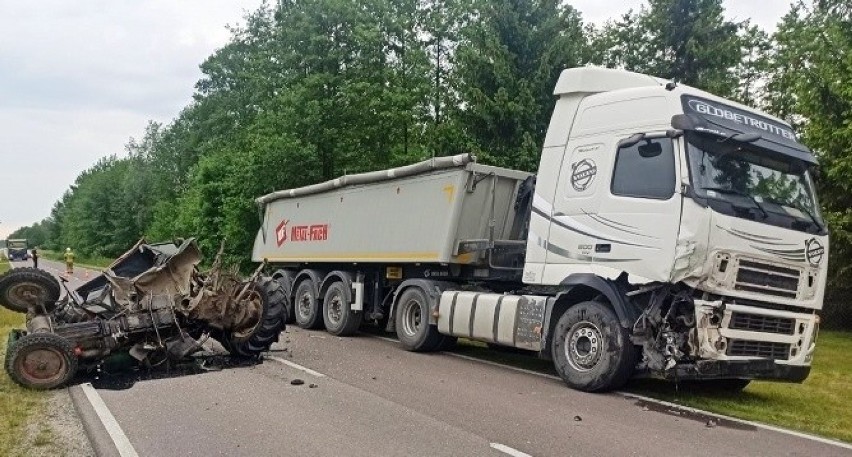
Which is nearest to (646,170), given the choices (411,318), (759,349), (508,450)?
(759,349)

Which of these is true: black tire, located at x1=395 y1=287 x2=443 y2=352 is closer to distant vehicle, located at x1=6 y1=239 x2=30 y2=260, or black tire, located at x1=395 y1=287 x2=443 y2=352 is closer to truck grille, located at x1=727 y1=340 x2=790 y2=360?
truck grille, located at x1=727 y1=340 x2=790 y2=360

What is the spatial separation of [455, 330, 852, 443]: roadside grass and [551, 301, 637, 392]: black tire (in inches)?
29.2

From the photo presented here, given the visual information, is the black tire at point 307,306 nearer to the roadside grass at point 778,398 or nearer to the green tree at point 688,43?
the roadside grass at point 778,398

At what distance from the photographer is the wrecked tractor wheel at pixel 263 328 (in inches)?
398

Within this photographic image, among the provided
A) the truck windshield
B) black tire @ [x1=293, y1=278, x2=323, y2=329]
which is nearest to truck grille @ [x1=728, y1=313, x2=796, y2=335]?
the truck windshield

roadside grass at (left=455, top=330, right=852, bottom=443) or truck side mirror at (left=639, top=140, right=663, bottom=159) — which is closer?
roadside grass at (left=455, top=330, right=852, bottom=443)

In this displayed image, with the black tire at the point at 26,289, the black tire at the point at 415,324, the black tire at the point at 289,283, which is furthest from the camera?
the black tire at the point at 289,283

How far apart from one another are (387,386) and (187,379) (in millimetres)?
2485

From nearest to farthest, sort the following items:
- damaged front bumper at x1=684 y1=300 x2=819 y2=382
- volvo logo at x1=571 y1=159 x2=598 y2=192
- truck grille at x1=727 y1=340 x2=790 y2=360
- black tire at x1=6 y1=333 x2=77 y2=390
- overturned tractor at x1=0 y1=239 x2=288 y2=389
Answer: damaged front bumper at x1=684 y1=300 x2=819 y2=382 → truck grille at x1=727 y1=340 x2=790 y2=360 → black tire at x1=6 y1=333 x2=77 y2=390 → overturned tractor at x1=0 y1=239 x2=288 y2=389 → volvo logo at x1=571 y1=159 x2=598 y2=192

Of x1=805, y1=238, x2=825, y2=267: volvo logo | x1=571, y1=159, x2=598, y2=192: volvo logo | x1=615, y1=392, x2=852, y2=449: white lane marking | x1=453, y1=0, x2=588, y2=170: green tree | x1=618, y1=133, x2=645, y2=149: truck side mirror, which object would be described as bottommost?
x1=615, y1=392, x2=852, y2=449: white lane marking

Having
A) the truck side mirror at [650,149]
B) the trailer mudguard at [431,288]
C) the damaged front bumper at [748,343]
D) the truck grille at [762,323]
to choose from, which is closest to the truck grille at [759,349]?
the damaged front bumper at [748,343]

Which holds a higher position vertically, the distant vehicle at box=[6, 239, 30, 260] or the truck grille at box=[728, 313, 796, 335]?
the truck grille at box=[728, 313, 796, 335]

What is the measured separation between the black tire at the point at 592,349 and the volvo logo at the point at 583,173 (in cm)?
146

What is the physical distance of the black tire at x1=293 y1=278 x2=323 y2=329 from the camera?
15.0 metres
